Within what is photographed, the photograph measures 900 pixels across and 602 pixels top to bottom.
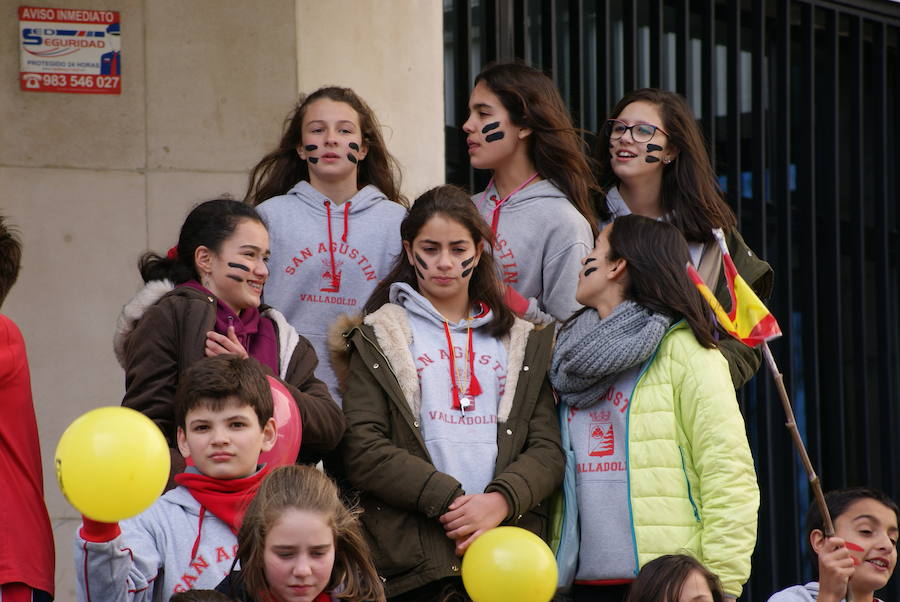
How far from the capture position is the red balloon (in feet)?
13.2

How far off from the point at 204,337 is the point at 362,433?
0.52 m

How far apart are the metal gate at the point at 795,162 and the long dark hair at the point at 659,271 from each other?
2.06 m

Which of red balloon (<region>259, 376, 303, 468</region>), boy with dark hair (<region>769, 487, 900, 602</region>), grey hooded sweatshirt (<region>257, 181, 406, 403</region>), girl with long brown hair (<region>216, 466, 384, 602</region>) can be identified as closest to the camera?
girl with long brown hair (<region>216, 466, 384, 602</region>)

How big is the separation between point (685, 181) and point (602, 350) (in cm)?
102

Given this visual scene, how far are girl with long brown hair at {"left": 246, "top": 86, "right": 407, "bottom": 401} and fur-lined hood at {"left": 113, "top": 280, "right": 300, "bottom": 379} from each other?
362 millimetres

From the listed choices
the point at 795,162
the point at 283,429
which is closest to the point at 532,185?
the point at 283,429

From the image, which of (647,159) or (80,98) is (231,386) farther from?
(80,98)

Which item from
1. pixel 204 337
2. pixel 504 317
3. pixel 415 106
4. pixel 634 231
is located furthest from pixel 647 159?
pixel 204 337

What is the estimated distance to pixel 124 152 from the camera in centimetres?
586

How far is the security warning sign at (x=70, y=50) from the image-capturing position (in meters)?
5.80

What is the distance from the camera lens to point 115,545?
3.38m

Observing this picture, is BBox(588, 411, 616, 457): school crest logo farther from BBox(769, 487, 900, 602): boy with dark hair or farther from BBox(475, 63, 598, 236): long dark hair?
BBox(475, 63, 598, 236): long dark hair

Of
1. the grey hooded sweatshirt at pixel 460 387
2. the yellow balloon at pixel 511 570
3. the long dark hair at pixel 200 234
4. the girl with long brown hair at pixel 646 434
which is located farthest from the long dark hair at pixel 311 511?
the long dark hair at pixel 200 234

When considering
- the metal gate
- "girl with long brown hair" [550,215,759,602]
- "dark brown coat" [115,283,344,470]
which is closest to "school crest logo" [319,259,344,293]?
"dark brown coat" [115,283,344,470]
